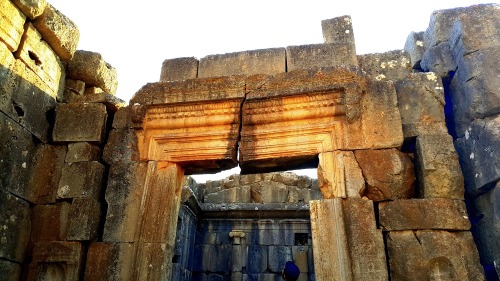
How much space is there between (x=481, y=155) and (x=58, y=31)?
470 centimetres

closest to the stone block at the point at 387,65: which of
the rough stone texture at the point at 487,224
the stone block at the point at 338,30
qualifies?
the stone block at the point at 338,30

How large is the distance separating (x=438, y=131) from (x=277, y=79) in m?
1.69

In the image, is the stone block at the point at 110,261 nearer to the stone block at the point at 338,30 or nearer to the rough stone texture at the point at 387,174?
the rough stone texture at the point at 387,174

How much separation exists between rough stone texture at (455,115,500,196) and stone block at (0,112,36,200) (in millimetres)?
4541

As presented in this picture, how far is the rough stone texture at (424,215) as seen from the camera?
3311 mm

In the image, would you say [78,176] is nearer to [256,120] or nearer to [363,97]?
[256,120]

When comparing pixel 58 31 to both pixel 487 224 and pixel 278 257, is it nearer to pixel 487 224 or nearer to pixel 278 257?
pixel 487 224

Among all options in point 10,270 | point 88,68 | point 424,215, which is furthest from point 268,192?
point 10,270

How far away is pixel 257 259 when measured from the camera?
8.09 meters

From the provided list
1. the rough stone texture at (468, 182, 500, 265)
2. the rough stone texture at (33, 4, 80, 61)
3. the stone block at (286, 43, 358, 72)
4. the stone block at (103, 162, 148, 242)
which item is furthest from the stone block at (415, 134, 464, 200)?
the rough stone texture at (33, 4, 80, 61)

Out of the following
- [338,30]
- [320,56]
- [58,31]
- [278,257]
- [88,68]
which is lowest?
[278,257]

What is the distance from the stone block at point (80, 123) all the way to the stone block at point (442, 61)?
3.83m

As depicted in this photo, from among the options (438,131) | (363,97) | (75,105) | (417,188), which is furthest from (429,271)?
(75,105)

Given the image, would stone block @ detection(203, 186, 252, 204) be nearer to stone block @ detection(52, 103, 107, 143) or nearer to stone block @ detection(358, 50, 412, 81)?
stone block @ detection(52, 103, 107, 143)
